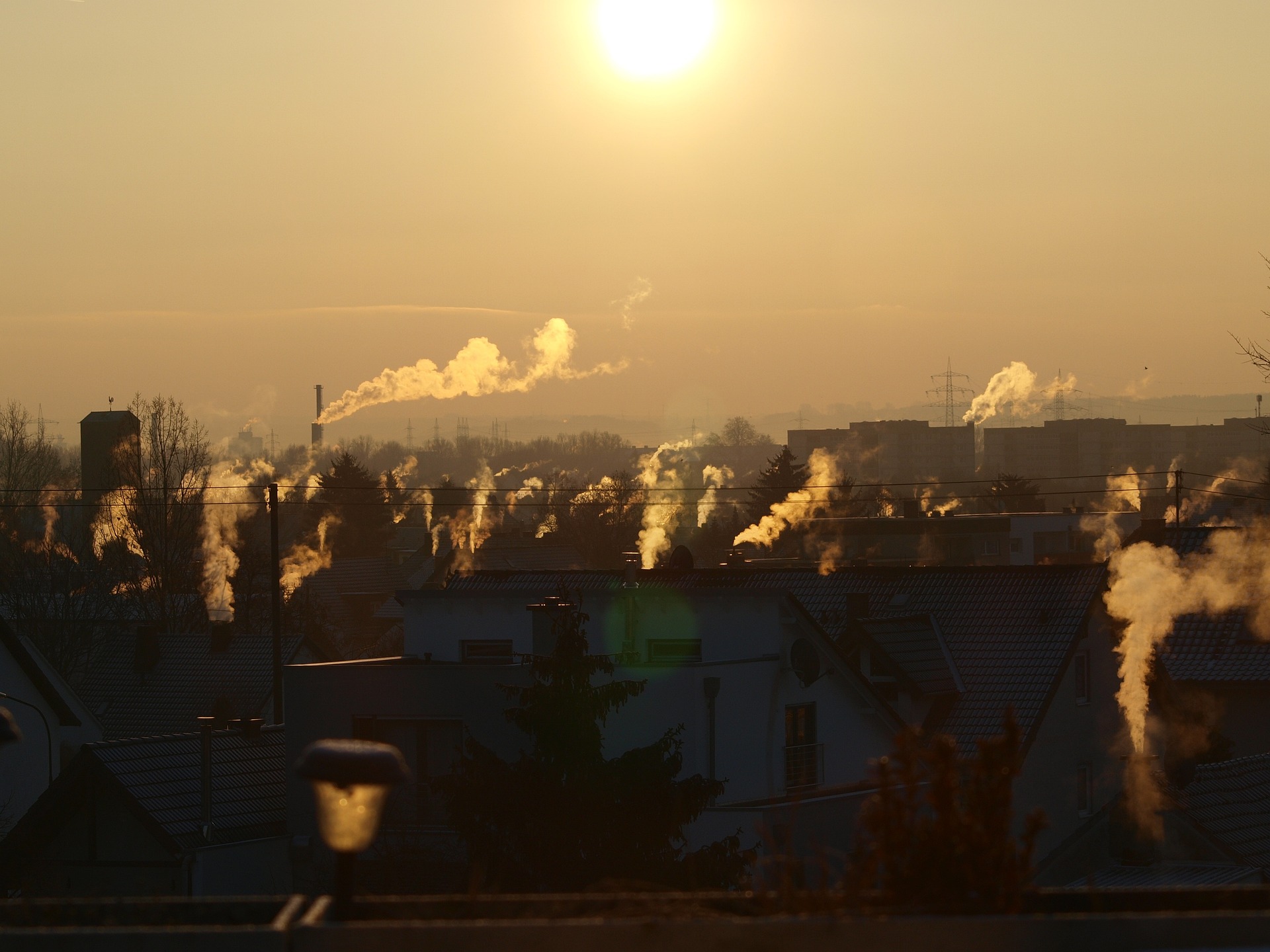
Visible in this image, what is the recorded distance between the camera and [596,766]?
19.4 metres

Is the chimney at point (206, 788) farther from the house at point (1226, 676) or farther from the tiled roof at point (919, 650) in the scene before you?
the house at point (1226, 676)

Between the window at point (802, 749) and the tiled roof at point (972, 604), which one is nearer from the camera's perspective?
the window at point (802, 749)

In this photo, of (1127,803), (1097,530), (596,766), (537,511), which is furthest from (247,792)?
(537,511)

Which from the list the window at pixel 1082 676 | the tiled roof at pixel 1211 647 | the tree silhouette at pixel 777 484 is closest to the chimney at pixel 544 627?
the window at pixel 1082 676

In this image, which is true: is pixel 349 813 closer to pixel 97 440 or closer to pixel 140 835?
pixel 140 835

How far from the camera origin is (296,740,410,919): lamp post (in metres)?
6.62

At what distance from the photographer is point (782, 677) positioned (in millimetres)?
26984

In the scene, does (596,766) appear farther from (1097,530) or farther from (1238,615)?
(1097,530)

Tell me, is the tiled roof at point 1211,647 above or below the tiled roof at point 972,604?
below

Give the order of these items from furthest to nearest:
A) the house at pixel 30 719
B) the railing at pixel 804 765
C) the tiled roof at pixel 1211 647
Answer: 1. the tiled roof at pixel 1211 647
2. the house at pixel 30 719
3. the railing at pixel 804 765

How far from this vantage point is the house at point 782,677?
968 inches

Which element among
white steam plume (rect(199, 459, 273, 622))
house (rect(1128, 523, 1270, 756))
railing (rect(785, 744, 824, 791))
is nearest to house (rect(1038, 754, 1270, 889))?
railing (rect(785, 744, 824, 791))

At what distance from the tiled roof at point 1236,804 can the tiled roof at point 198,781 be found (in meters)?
16.0

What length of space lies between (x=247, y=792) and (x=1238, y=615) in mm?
26164
